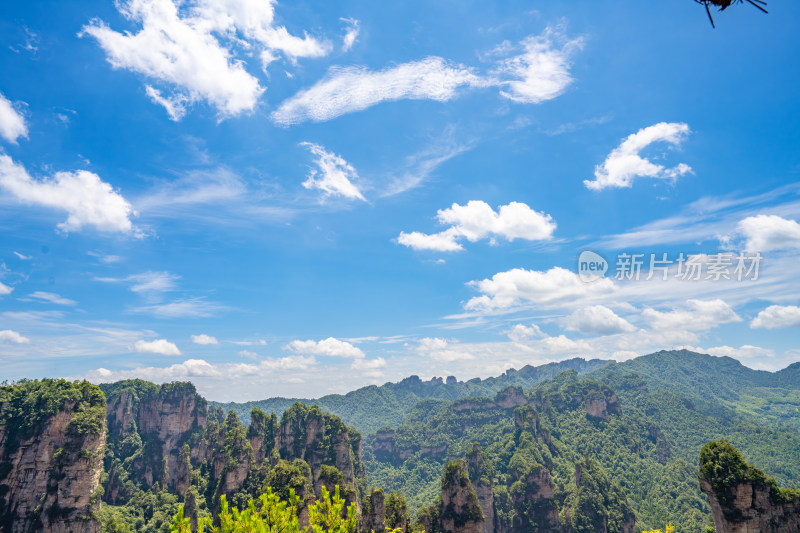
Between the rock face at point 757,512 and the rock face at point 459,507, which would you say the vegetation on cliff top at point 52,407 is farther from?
the rock face at point 757,512

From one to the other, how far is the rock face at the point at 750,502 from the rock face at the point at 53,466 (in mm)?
79478

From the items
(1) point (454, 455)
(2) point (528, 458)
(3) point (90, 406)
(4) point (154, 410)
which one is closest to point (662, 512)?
(2) point (528, 458)

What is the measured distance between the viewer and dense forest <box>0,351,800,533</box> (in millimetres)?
50062

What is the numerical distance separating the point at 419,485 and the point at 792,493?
129 metres

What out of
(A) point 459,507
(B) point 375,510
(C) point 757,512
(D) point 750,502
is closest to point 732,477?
(D) point 750,502

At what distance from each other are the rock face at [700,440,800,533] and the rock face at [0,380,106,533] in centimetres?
7948

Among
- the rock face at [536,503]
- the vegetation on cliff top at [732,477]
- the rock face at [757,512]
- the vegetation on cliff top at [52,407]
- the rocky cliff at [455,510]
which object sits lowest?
the rock face at [536,503]

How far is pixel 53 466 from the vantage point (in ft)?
171

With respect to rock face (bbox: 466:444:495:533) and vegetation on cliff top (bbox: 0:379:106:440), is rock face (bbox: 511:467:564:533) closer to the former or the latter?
rock face (bbox: 466:444:495:533)

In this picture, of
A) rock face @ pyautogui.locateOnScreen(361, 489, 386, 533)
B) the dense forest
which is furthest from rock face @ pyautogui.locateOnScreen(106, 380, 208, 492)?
rock face @ pyautogui.locateOnScreen(361, 489, 386, 533)

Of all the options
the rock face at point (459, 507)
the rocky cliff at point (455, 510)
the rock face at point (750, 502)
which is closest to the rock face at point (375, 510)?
the rocky cliff at point (455, 510)

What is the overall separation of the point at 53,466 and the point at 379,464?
147371mm

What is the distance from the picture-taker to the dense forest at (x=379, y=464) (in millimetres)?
50062

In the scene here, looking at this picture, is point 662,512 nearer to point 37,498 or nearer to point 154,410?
point 37,498
